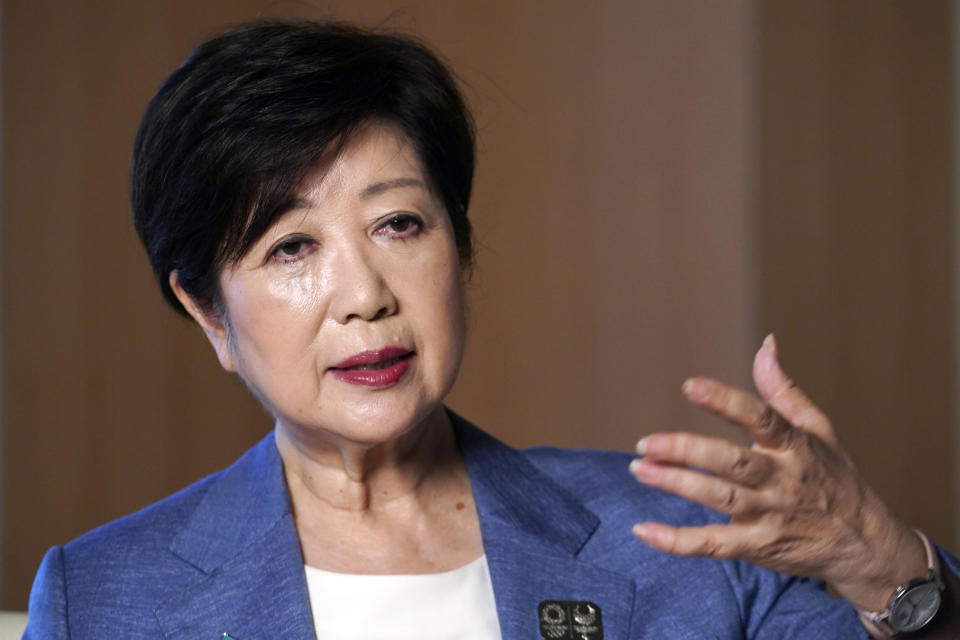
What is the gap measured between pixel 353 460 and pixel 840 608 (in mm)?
677

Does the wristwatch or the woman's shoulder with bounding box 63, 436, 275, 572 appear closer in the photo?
the wristwatch

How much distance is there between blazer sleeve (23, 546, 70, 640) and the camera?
5.04 feet

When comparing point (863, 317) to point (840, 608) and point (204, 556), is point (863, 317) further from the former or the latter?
point (204, 556)

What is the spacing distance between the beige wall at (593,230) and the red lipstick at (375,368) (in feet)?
6.86

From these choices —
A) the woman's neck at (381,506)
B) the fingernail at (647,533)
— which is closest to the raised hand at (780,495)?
the fingernail at (647,533)

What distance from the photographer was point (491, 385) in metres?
3.65

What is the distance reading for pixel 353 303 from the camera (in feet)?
4.97

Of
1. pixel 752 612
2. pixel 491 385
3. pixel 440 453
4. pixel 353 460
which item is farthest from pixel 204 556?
pixel 491 385

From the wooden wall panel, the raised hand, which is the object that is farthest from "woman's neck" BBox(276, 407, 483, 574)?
the wooden wall panel

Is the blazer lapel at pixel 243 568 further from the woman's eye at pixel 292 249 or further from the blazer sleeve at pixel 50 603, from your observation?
the woman's eye at pixel 292 249

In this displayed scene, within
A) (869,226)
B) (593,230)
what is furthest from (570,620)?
(869,226)

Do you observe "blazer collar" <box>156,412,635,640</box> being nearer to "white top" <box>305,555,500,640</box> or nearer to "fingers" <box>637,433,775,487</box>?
"white top" <box>305,555,500,640</box>

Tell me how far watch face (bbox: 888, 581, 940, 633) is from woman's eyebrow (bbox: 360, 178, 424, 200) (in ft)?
2.56

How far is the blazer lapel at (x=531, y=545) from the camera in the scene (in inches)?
62.4
